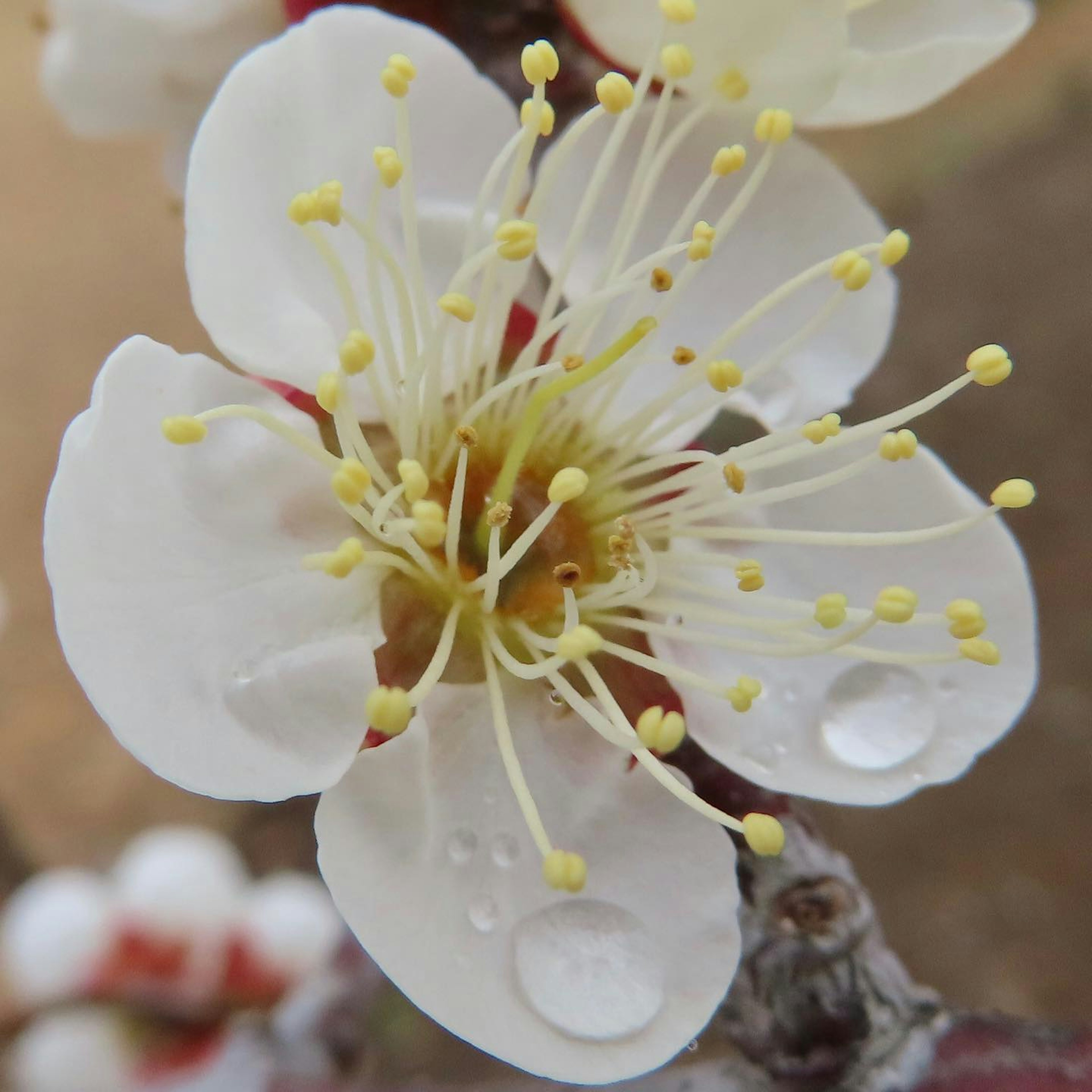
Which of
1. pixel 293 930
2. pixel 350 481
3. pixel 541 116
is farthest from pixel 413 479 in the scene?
pixel 293 930

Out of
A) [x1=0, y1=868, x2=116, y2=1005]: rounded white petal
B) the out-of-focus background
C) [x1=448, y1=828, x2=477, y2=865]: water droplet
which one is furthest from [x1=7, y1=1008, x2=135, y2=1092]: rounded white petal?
[x1=448, y1=828, x2=477, y2=865]: water droplet

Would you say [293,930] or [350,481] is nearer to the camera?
[350,481]

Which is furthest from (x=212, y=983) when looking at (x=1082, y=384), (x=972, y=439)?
(x=1082, y=384)

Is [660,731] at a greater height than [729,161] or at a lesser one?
lesser

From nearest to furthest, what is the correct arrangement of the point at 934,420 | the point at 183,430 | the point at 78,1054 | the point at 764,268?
the point at 183,430 < the point at 764,268 < the point at 78,1054 < the point at 934,420

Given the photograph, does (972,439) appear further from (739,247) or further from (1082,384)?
(739,247)

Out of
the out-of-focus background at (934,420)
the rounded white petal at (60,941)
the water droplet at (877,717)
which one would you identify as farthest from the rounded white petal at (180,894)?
the water droplet at (877,717)

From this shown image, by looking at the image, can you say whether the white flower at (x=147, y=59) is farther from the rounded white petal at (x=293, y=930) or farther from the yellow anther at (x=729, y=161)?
the rounded white petal at (x=293, y=930)

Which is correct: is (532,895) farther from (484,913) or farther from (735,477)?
(735,477)
